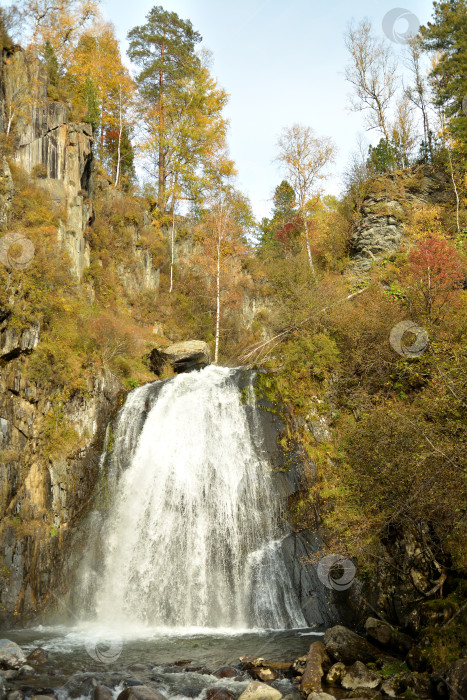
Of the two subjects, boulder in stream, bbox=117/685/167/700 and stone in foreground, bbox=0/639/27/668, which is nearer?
boulder in stream, bbox=117/685/167/700

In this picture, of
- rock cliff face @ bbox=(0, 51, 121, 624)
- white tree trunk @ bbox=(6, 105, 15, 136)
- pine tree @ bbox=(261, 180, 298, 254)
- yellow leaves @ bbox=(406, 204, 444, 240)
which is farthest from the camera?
pine tree @ bbox=(261, 180, 298, 254)

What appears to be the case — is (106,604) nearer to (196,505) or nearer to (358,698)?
(196,505)

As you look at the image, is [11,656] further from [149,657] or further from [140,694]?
[140,694]

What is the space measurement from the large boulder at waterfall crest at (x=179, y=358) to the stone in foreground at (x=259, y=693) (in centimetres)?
1410

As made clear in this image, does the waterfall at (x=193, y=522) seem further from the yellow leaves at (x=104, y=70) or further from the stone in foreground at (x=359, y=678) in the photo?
the yellow leaves at (x=104, y=70)

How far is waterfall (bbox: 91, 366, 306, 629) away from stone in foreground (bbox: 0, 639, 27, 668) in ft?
11.0

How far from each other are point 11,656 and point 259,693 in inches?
208

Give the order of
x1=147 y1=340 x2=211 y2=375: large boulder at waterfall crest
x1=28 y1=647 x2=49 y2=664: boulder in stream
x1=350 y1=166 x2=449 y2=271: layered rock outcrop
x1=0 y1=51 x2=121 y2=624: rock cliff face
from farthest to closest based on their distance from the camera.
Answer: x1=350 y1=166 x2=449 y2=271: layered rock outcrop
x1=147 y1=340 x2=211 y2=375: large boulder at waterfall crest
x1=0 y1=51 x2=121 y2=624: rock cliff face
x1=28 y1=647 x2=49 y2=664: boulder in stream

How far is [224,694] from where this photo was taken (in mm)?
8055

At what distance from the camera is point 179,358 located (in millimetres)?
21016

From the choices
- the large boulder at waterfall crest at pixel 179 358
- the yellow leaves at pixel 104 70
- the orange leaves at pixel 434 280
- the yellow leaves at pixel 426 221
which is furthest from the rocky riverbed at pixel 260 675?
the yellow leaves at pixel 104 70

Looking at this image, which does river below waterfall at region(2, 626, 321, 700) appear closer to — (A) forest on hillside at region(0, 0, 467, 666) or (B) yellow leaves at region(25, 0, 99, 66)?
(A) forest on hillside at region(0, 0, 467, 666)

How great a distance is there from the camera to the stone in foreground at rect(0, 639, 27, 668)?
30.4 feet

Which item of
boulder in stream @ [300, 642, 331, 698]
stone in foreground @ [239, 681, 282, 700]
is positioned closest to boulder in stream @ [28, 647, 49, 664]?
stone in foreground @ [239, 681, 282, 700]
